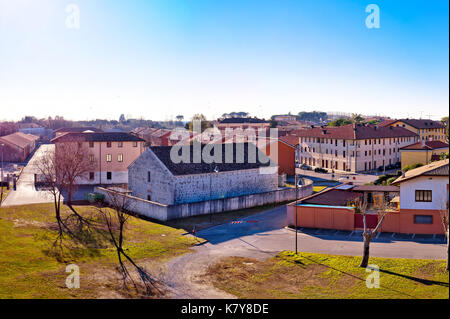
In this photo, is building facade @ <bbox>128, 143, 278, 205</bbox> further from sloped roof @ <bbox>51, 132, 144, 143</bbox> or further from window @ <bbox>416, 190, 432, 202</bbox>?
window @ <bbox>416, 190, 432, 202</bbox>

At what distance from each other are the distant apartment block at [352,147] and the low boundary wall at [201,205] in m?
31.9

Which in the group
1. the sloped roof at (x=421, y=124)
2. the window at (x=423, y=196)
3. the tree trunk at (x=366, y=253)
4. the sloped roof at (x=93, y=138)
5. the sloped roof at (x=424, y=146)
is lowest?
the tree trunk at (x=366, y=253)

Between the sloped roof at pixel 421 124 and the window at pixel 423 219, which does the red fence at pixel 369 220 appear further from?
the sloped roof at pixel 421 124

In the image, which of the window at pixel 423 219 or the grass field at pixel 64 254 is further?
the window at pixel 423 219

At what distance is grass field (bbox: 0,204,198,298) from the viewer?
21494mm

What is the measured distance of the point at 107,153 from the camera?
61094 millimetres

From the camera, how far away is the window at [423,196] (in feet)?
108

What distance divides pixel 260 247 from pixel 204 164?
1800cm

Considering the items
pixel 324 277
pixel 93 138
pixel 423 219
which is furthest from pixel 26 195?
pixel 423 219

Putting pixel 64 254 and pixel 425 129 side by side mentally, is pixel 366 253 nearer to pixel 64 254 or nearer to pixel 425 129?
pixel 64 254

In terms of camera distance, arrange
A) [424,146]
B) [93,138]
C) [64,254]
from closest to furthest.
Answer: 1. [64,254]
2. [93,138]
3. [424,146]

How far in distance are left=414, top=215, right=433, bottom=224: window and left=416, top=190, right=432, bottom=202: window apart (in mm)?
1250

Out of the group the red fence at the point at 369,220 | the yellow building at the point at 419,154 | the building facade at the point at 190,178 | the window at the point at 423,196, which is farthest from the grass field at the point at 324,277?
the yellow building at the point at 419,154

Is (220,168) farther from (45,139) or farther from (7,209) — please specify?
(45,139)
